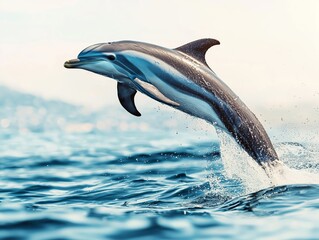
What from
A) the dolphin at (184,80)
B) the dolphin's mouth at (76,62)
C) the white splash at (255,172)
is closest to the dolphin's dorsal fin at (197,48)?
the dolphin at (184,80)

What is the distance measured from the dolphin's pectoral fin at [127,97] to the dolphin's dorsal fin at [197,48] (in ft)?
3.33

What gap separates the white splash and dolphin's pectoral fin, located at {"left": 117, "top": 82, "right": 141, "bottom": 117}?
1428 mm

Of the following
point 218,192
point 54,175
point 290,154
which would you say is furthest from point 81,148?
point 218,192

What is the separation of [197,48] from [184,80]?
59cm

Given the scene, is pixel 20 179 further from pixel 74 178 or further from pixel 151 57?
pixel 151 57

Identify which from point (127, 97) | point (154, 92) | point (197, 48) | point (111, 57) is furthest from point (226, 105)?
point (111, 57)

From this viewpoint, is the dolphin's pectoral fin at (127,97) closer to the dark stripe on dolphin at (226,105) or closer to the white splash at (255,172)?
the dark stripe on dolphin at (226,105)

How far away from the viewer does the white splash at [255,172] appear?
908 centimetres

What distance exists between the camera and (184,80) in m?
8.59

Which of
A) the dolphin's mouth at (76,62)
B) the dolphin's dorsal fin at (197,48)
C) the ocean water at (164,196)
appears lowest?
the ocean water at (164,196)

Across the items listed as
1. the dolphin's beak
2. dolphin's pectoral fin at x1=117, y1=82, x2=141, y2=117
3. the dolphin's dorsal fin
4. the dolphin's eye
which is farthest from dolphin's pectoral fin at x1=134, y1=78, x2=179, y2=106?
the dolphin's beak

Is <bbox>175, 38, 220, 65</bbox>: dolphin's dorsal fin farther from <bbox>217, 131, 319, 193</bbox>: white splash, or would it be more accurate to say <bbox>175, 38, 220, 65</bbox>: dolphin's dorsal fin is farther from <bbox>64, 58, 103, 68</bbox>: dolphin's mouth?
<bbox>64, 58, 103, 68</bbox>: dolphin's mouth

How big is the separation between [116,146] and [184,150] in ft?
13.0

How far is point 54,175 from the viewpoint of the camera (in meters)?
13.4
